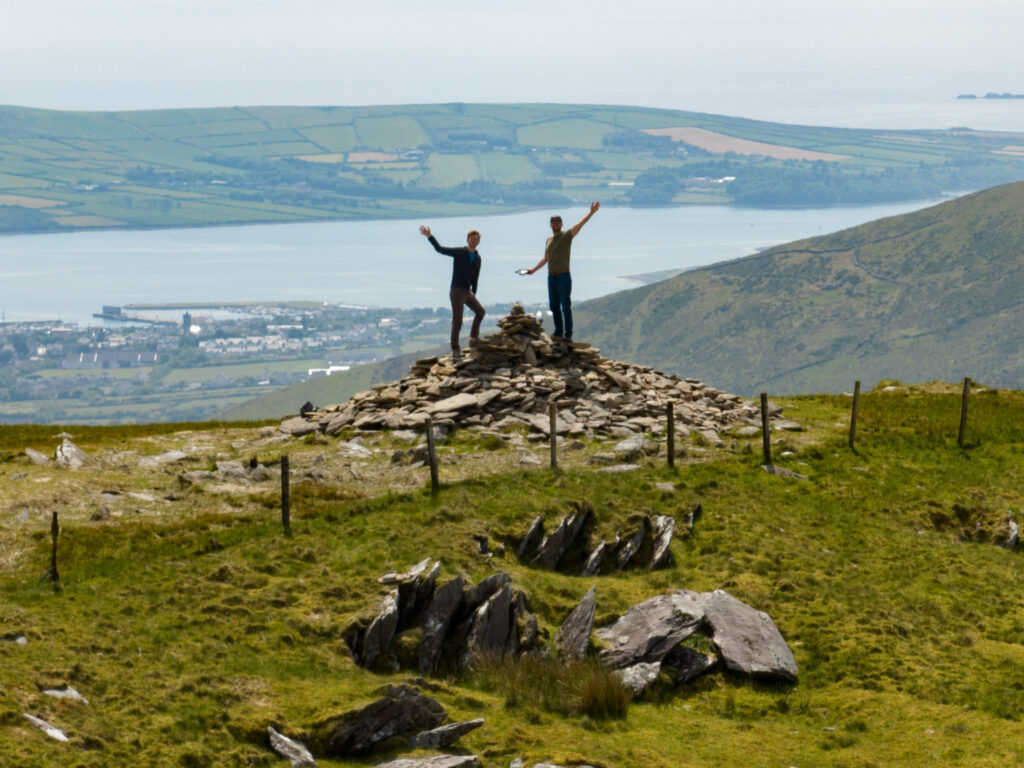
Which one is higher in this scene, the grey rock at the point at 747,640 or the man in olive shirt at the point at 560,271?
the man in olive shirt at the point at 560,271

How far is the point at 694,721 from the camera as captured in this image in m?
19.6

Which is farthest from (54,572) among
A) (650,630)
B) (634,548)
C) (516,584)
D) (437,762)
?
(634,548)

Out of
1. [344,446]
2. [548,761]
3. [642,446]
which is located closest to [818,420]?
[642,446]

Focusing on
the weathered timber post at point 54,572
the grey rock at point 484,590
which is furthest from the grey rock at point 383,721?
the weathered timber post at point 54,572

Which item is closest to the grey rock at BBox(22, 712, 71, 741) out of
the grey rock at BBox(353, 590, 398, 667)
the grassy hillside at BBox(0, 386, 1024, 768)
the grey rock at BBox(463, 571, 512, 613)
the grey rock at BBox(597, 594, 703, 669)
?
the grassy hillside at BBox(0, 386, 1024, 768)

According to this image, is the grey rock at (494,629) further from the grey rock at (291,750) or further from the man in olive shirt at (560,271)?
the man in olive shirt at (560,271)

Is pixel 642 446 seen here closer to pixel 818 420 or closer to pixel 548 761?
pixel 818 420

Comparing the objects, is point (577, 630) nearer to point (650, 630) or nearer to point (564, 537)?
point (650, 630)

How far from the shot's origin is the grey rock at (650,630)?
21.3 metres

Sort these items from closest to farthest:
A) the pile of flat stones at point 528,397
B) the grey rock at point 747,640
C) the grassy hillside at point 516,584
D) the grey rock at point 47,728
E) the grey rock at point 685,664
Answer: the grey rock at point 47,728 < the grassy hillside at point 516,584 < the grey rock at point 685,664 < the grey rock at point 747,640 < the pile of flat stones at point 528,397

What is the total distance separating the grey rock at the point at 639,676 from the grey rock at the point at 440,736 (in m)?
3.98

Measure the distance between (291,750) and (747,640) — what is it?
9.80 metres

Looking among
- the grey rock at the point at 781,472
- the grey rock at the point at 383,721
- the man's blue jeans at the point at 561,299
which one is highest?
the man's blue jeans at the point at 561,299

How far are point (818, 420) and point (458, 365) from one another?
43.7 ft
